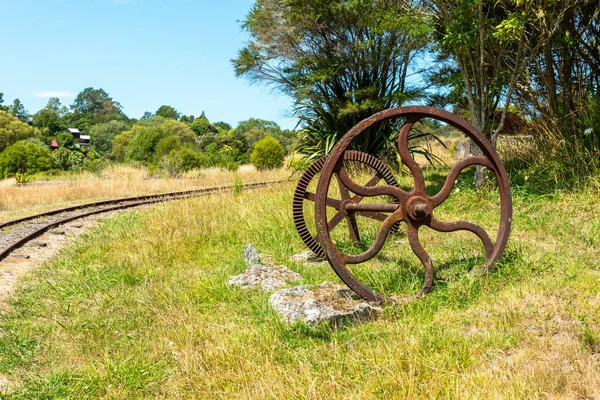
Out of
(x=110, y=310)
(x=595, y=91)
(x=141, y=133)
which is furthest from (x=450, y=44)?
(x=141, y=133)

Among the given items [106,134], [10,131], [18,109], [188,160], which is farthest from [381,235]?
[18,109]

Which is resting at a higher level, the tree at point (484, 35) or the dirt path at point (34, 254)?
the tree at point (484, 35)

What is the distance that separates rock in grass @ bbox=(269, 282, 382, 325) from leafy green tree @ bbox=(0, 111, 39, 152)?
59557 millimetres

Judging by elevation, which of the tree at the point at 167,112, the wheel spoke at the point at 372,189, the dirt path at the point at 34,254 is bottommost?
the dirt path at the point at 34,254

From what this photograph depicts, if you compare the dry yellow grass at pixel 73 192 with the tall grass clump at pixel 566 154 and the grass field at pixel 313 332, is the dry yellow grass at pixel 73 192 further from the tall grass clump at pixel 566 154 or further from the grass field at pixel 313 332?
the tall grass clump at pixel 566 154

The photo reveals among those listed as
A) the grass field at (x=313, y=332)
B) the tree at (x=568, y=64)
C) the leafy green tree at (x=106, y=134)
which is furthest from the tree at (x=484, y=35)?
the leafy green tree at (x=106, y=134)

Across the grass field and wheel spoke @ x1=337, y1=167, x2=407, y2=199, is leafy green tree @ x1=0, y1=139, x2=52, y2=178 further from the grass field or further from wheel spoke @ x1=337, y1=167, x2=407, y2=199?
wheel spoke @ x1=337, y1=167, x2=407, y2=199

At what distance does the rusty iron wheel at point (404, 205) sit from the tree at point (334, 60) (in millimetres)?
9157

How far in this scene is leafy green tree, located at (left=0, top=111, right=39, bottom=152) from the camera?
55.8m

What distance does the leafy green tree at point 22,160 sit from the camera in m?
27.9

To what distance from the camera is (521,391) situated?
264 centimetres

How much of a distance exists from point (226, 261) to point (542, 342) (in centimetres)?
351

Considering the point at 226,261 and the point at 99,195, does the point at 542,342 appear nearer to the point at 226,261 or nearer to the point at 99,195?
the point at 226,261

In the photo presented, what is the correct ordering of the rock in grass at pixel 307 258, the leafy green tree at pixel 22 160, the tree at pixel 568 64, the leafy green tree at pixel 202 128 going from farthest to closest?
the leafy green tree at pixel 202 128
the leafy green tree at pixel 22 160
the tree at pixel 568 64
the rock in grass at pixel 307 258
